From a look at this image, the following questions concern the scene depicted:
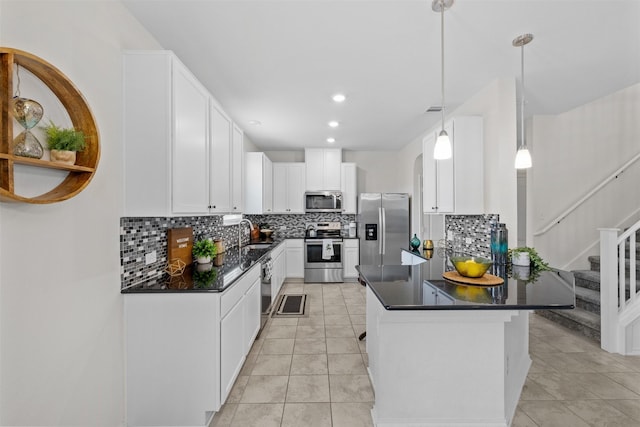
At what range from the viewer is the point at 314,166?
17.8ft

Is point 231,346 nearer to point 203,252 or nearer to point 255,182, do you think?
point 203,252

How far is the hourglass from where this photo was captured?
3.51 ft

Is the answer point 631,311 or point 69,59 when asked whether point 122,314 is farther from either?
point 631,311

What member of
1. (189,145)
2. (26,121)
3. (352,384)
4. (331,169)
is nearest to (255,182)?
(331,169)

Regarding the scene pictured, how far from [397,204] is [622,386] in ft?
11.6

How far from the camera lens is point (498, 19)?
1.86 m

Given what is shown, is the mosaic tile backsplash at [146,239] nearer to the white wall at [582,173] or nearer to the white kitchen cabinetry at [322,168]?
the white kitchen cabinetry at [322,168]

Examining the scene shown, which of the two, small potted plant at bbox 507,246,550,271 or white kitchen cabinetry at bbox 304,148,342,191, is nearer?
small potted plant at bbox 507,246,550,271

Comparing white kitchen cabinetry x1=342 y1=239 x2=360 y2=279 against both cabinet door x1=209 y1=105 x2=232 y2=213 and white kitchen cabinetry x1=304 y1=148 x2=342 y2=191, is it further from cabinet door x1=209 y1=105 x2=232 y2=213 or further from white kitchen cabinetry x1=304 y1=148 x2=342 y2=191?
cabinet door x1=209 y1=105 x2=232 y2=213

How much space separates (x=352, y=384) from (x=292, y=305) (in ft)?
6.29

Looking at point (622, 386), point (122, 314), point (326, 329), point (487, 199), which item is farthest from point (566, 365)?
point (122, 314)

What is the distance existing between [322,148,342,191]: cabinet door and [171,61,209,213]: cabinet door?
11.2 feet

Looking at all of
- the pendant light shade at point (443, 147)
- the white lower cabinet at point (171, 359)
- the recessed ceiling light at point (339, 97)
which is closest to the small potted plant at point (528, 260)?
the pendant light shade at point (443, 147)

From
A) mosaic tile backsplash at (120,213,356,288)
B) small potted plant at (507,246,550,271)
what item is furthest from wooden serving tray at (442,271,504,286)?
mosaic tile backsplash at (120,213,356,288)
